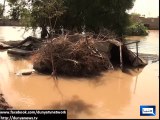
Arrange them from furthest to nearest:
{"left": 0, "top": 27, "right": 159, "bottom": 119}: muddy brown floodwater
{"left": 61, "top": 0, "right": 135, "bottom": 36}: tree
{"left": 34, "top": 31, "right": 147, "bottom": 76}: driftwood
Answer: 1. {"left": 61, "top": 0, "right": 135, "bottom": 36}: tree
2. {"left": 34, "top": 31, "right": 147, "bottom": 76}: driftwood
3. {"left": 0, "top": 27, "right": 159, "bottom": 119}: muddy brown floodwater

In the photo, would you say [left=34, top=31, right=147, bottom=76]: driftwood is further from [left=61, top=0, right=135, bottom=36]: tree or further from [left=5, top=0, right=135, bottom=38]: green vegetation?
[left=61, top=0, right=135, bottom=36]: tree

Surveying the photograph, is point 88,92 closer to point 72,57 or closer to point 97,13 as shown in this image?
point 72,57

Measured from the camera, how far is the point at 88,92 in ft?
35.0

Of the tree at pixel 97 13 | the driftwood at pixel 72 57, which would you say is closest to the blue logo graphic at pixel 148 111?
the driftwood at pixel 72 57

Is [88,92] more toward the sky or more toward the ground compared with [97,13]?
more toward the ground

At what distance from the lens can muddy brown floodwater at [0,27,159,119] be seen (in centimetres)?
892

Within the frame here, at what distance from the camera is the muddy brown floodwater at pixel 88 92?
892cm

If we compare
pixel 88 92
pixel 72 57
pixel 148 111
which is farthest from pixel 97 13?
pixel 148 111

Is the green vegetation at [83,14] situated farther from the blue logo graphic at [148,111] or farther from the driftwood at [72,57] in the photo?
the blue logo graphic at [148,111]

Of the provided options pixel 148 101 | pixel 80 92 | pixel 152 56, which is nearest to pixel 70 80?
pixel 80 92

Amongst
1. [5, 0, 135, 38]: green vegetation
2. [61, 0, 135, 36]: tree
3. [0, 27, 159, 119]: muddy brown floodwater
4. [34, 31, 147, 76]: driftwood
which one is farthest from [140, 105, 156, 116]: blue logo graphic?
[61, 0, 135, 36]: tree

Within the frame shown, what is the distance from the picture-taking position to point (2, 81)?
12164 millimetres

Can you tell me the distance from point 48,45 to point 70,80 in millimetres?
2157

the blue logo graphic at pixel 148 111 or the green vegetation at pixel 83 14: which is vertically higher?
the green vegetation at pixel 83 14
